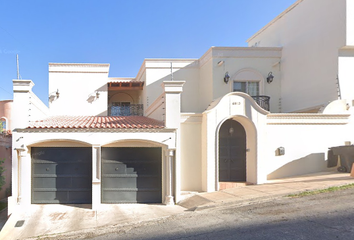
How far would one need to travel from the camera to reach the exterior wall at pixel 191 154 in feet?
35.1

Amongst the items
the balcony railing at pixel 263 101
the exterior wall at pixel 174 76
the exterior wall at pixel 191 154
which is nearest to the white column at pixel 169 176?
the exterior wall at pixel 191 154

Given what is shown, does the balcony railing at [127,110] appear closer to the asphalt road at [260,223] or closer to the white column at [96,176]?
the white column at [96,176]

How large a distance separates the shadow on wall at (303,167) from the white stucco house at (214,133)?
0.15 ft

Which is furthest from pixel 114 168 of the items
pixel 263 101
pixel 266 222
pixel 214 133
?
pixel 263 101

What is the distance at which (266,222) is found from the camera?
6.47 m

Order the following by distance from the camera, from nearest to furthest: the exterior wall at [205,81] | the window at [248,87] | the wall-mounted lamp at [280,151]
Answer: the wall-mounted lamp at [280,151] → the exterior wall at [205,81] → the window at [248,87]

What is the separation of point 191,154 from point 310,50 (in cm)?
1043

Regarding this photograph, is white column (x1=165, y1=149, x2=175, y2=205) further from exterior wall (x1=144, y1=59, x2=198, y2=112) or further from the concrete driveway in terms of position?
exterior wall (x1=144, y1=59, x2=198, y2=112)

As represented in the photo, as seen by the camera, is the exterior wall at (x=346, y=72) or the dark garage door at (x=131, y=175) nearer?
the dark garage door at (x=131, y=175)

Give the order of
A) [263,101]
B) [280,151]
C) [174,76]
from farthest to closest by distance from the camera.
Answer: [174,76] < [263,101] < [280,151]

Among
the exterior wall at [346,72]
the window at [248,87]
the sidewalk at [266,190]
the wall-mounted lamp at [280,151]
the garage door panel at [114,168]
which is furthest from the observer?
the window at [248,87]

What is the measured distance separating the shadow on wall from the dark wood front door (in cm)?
141

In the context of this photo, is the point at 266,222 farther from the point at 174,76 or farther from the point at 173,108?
the point at 174,76

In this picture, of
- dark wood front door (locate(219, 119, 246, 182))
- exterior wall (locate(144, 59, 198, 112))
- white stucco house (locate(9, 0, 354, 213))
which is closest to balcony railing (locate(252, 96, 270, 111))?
white stucco house (locate(9, 0, 354, 213))
